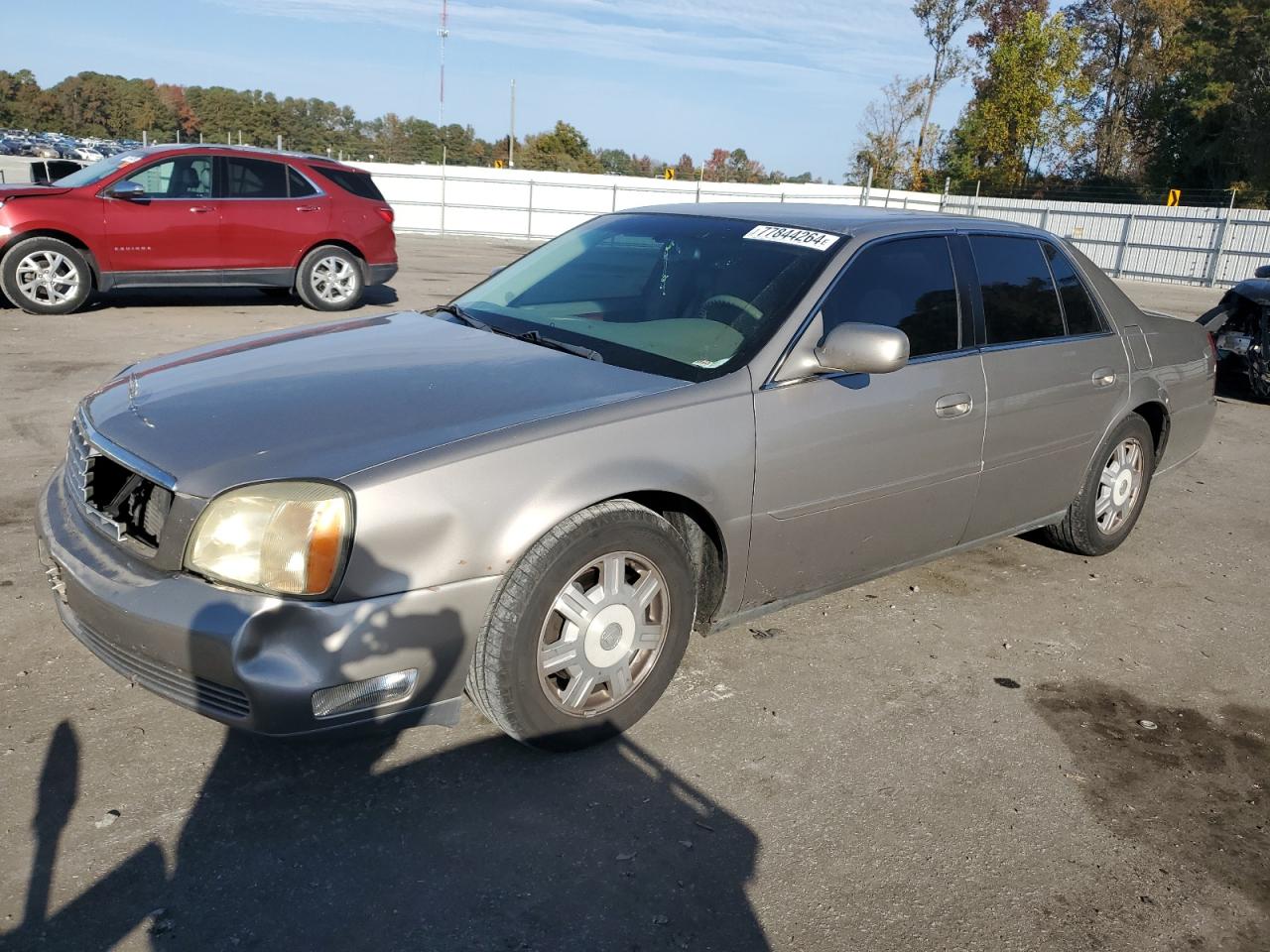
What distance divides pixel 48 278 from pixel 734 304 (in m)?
8.92

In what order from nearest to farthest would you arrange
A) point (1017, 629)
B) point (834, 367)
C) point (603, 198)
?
point (834, 367) < point (1017, 629) < point (603, 198)

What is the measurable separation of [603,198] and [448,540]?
26.7 m

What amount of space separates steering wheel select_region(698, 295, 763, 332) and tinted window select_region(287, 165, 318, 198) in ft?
28.1

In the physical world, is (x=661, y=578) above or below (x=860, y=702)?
above

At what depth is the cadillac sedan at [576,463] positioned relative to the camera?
2568 millimetres

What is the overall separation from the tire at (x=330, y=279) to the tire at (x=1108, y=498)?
28.3ft

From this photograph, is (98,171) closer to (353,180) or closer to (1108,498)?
(353,180)

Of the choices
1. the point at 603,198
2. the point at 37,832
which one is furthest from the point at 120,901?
the point at 603,198

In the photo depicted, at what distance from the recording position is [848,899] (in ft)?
8.36

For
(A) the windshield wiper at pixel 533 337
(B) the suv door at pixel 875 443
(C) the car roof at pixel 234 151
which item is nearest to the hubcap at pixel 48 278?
(C) the car roof at pixel 234 151

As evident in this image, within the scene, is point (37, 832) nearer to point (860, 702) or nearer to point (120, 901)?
point (120, 901)

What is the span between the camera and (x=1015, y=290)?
172 inches

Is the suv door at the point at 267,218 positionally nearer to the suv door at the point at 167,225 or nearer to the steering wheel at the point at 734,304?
the suv door at the point at 167,225

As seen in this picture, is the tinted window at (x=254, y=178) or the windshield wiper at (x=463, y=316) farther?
the tinted window at (x=254, y=178)
